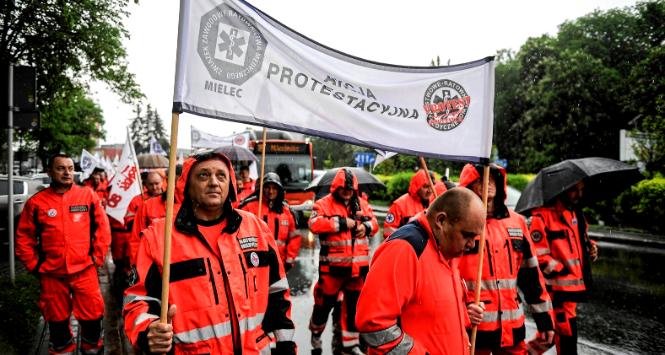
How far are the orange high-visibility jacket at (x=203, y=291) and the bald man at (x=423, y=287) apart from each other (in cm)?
60

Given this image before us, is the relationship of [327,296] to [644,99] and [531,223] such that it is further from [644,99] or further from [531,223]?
[644,99]

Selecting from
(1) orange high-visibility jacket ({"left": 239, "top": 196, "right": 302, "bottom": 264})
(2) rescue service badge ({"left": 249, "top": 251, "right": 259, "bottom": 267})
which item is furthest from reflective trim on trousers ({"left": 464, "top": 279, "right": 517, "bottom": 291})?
(1) orange high-visibility jacket ({"left": 239, "top": 196, "right": 302, "bottom": 264})

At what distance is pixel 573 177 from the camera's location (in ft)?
15.4

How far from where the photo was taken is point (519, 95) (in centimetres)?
4091

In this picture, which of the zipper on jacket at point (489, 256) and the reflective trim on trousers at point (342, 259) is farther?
the reflective trim on trousers at point (342, 259)

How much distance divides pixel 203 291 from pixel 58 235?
11.1ft

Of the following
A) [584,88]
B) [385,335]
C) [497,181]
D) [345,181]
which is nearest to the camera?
[385,335]

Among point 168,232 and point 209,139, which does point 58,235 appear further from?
point 209,139

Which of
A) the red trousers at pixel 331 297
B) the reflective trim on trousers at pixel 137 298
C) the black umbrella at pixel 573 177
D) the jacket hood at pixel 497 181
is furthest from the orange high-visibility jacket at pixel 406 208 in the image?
the reflective trim on trousers at pixel 137 298

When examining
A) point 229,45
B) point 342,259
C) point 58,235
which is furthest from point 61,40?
point 229,45

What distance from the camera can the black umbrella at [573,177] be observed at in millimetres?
4699

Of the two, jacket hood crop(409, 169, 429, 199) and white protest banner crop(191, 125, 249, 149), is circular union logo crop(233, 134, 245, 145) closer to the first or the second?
white protest banner crop(191, 125, 249, 149)

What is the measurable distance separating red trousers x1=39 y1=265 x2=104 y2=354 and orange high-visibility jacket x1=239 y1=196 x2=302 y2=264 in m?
2.22

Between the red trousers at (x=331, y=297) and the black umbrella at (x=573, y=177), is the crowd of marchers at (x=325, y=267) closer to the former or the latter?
the red trousers at (x=331, y=297)
